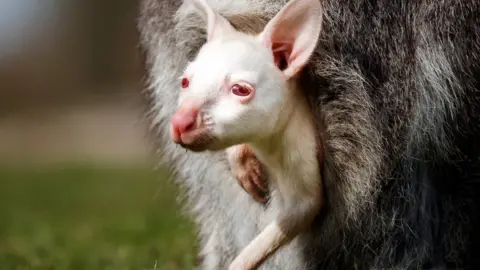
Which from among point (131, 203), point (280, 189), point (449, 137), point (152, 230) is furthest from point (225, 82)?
point (131, 203)

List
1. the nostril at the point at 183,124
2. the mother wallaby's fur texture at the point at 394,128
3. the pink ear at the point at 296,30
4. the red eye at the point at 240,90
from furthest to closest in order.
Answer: the mother wallaby's fur texture at the point at 394,128
the pink ear at the point at 296,30
the red eye at the point at 240,90
the nostril at the point at 183,124

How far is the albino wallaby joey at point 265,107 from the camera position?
9.83ft

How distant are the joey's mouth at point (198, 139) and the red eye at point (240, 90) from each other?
0.43ft

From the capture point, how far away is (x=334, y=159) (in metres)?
3.38

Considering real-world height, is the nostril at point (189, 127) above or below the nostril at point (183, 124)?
below

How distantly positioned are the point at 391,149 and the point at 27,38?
10.3 metres

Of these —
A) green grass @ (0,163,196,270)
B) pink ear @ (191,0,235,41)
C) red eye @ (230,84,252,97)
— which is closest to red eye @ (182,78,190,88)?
red eye @ (230,84,252,97)

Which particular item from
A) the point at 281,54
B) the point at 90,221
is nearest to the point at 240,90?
the point at 281,54

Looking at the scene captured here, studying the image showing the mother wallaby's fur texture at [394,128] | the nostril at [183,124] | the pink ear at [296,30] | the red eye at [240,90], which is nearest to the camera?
the nostril at [183,124]

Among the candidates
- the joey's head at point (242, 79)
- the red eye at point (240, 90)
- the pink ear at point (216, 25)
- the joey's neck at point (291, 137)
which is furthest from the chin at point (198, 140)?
the pink ear at point (216, 25)

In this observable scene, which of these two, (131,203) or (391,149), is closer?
(391,149)

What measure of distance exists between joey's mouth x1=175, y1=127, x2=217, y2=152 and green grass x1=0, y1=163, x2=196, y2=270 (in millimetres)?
1396

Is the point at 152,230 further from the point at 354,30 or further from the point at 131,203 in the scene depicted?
the point at 354,30

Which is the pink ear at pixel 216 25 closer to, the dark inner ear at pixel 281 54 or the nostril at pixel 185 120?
the dark inner ear at pixel 281 54
